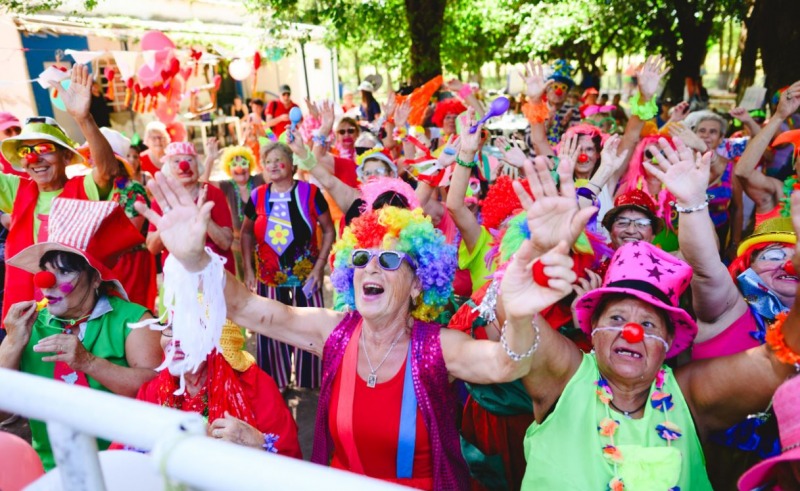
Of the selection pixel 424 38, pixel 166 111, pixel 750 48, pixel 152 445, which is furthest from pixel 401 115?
→ pixel 750 48

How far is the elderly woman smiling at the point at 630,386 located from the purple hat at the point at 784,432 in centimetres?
26

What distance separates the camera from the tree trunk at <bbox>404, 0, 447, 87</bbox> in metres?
8.24

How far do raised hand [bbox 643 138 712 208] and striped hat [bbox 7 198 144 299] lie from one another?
100 inches

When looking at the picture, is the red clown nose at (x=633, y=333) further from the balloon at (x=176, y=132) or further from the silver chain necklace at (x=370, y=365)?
the balloon at (x=176, y=132)

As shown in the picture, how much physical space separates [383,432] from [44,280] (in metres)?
1.63

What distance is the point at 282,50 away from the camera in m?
9.83

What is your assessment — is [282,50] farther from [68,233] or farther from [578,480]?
[578,480]

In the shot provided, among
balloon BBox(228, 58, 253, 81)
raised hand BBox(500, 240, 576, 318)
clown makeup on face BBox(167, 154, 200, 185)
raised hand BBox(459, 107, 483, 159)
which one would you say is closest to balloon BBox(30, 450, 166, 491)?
raised hand BBox(500, 240, 576, 318)

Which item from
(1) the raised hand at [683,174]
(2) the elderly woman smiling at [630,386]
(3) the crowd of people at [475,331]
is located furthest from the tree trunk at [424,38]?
(2) the elderly woman smiling at [630,386]

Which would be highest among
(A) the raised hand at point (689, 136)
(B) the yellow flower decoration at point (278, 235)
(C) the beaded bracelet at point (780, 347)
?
(A) the raised hand at point (689, 136)

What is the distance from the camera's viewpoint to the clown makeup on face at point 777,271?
7.88 feet

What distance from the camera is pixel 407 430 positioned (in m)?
2.08

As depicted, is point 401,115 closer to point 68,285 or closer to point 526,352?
point 68,285

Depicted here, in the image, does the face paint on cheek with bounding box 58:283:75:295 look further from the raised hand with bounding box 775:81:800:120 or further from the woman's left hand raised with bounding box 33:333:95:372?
the raised hand with bounding box 775:81:800:120
